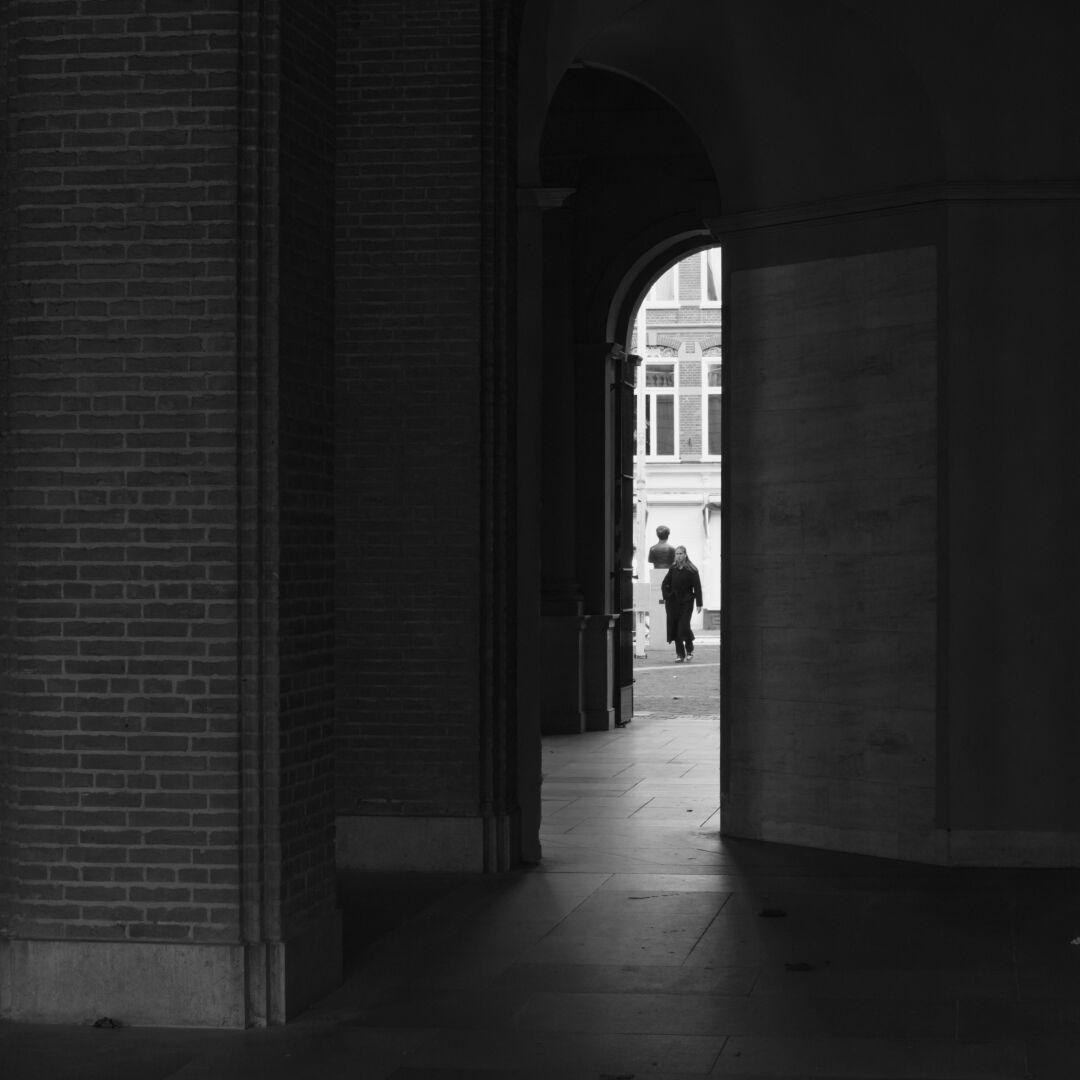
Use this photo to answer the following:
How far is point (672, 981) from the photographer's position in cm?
741

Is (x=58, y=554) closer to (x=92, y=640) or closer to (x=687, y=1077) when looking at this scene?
(x=92, y=640)

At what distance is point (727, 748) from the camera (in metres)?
11.6

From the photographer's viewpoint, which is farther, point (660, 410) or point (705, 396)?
point (660, 410)

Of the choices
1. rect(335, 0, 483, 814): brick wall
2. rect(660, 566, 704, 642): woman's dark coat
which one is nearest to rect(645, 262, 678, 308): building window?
rect(660, 566, 704, 642): woman's dark coat

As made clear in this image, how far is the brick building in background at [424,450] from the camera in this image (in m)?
6.77

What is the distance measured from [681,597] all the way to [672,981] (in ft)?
67.8

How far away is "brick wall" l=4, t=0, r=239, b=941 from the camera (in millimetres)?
6750

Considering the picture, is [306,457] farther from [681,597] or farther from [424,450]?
[681,597]

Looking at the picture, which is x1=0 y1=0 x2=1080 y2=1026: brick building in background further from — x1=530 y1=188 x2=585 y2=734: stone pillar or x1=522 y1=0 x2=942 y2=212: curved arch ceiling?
x1=530 y1=188 x2=585 y2=734: stone pillar

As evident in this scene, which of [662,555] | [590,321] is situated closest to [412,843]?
[590,321]

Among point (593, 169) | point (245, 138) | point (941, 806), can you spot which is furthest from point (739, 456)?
point (593, 169)

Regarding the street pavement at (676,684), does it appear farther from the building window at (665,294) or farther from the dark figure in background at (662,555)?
the building window at (665,294)

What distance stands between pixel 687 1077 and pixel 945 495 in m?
5.05

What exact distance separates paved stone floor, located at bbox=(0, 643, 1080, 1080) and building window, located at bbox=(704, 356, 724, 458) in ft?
103
